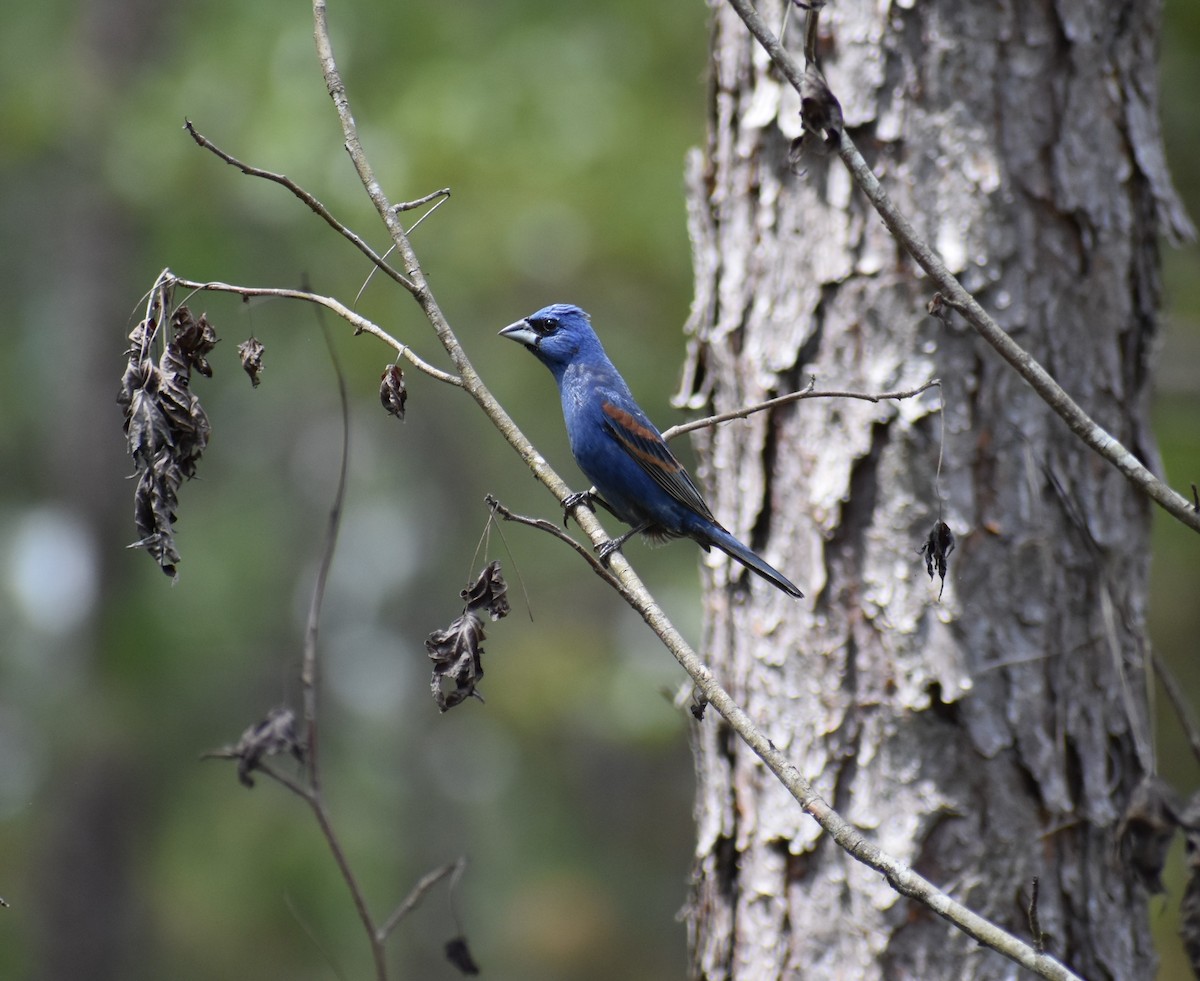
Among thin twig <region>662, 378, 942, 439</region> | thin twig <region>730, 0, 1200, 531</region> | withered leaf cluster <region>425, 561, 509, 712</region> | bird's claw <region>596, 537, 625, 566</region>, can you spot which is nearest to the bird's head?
thin twig <region>662, 378, 942, 439</region>

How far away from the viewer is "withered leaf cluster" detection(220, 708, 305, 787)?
9.43 ft

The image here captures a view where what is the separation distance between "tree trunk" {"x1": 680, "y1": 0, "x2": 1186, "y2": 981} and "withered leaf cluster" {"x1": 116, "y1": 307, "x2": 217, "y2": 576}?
147 centimetres

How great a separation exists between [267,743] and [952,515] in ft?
5.70

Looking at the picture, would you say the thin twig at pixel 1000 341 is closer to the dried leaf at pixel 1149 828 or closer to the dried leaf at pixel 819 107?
the dried leaf at pixel 819 107

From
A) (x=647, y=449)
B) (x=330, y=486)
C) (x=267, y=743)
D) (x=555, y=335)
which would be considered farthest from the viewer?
(x=330, y=486)

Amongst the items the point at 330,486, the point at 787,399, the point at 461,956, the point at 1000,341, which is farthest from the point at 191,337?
the point at 330,486

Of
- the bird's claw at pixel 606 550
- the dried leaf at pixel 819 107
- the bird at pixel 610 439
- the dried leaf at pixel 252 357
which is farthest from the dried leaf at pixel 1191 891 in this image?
the dried leaf at pixel 252 357

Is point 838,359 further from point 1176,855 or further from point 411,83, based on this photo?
point 1176,855

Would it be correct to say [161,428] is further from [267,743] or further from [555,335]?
[555,335]

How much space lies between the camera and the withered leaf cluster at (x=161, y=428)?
2006 millimetres

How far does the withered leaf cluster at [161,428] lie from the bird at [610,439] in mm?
1486

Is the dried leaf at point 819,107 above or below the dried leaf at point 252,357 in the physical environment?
above

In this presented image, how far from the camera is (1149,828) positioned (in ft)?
8.91

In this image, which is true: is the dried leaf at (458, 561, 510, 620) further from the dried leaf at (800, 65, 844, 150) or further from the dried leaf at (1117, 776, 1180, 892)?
the dried leaf at (1117, 776, 1180, 892)
